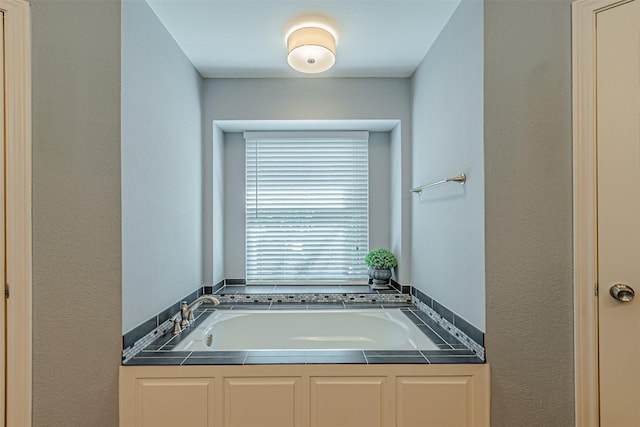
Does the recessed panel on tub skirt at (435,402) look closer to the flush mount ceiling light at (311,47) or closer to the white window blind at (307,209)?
the white window blind at (307,209)

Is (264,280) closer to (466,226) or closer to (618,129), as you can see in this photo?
(466,226)

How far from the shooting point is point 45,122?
144cm

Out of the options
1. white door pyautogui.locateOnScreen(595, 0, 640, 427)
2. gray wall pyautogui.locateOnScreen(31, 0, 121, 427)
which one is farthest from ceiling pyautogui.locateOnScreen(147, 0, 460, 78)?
white door pyautogui.locateOnScreen(595, 0, 640, 427)

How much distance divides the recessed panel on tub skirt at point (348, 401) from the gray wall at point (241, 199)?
152cm

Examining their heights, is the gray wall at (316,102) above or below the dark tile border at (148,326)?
above

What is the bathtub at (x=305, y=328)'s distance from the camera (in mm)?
2236

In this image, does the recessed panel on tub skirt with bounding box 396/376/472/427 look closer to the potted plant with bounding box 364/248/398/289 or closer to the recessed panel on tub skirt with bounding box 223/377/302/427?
the recessed panel on tub skirt with bounding box 223/377/302/427

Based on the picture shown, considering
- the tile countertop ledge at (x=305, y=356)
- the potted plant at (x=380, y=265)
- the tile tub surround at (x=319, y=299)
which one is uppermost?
the potted plant at (x=380, y=265)

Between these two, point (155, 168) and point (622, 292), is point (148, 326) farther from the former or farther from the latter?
point (622, 292)

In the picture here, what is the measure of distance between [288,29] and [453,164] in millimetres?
1128

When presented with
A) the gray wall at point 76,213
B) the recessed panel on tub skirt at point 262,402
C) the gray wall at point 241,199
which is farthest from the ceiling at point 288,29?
the recessed panel on tub skirt at point 262,402

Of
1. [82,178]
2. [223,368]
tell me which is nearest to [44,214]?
[82,178]

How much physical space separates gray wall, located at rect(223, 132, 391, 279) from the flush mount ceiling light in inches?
41.0

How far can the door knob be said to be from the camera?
1.33 meters
